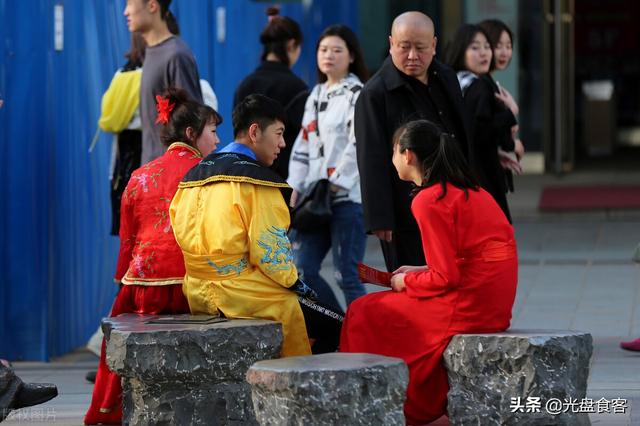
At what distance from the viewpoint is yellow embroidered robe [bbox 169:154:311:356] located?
5746 millimetres

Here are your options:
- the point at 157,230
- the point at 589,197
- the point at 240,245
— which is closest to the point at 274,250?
the point at 240,245

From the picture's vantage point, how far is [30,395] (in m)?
6.10

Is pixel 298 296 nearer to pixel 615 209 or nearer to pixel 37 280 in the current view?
pixel 37 280

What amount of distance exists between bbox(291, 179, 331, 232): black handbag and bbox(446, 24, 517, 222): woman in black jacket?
82 centimetres

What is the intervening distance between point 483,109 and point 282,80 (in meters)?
1.49

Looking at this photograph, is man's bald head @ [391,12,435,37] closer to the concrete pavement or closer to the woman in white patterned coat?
the woman in white patterned coat

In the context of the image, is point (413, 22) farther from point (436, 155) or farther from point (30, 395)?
point (30, 395)

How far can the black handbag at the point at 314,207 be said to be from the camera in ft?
24.4

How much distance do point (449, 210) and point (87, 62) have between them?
3495 millimetres

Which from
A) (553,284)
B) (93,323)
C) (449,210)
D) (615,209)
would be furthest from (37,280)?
(615,209)

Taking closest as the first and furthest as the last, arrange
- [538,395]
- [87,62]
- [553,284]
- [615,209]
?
[538,395]
[87,62]
[553,284]
[615,209]

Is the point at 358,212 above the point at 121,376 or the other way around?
above

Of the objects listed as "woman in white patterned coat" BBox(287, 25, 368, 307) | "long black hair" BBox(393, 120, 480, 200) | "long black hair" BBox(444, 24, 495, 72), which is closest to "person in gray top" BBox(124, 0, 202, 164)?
"woman in white patterned coat" BBox(287, 25, 368, 307)

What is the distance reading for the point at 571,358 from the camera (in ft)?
18.1
